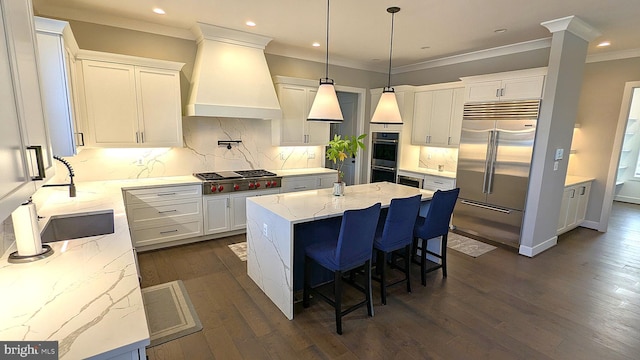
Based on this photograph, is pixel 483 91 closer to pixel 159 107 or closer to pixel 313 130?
pixel 313 130

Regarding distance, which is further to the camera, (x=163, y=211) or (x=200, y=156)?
(x=200, y=156)

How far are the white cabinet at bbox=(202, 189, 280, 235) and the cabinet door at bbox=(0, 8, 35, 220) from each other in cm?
330

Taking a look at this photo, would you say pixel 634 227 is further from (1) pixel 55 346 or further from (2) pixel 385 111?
(1) pixel 55 346

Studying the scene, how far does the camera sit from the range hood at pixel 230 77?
4062 mm

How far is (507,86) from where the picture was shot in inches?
165

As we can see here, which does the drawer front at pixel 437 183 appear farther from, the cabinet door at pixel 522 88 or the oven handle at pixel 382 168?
the cabinet door at pixel 522 88

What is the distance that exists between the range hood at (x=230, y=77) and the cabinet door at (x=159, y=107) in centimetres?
23

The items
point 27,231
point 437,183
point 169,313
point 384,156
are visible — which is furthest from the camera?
point 384,156

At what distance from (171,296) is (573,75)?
5273 millimetres

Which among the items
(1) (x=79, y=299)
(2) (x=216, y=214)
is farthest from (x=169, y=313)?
(2) (x=216, y=214)

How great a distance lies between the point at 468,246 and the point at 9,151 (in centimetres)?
472

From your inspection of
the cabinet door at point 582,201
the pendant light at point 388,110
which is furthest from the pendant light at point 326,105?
the cabinet door at point 582,201

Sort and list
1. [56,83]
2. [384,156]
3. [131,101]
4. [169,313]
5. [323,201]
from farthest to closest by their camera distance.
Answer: [384,156]
[131,101]
[323,201]
[169,313]
[56,83]

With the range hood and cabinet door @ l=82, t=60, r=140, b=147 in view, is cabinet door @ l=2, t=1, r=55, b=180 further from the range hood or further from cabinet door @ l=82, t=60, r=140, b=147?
the range hood
